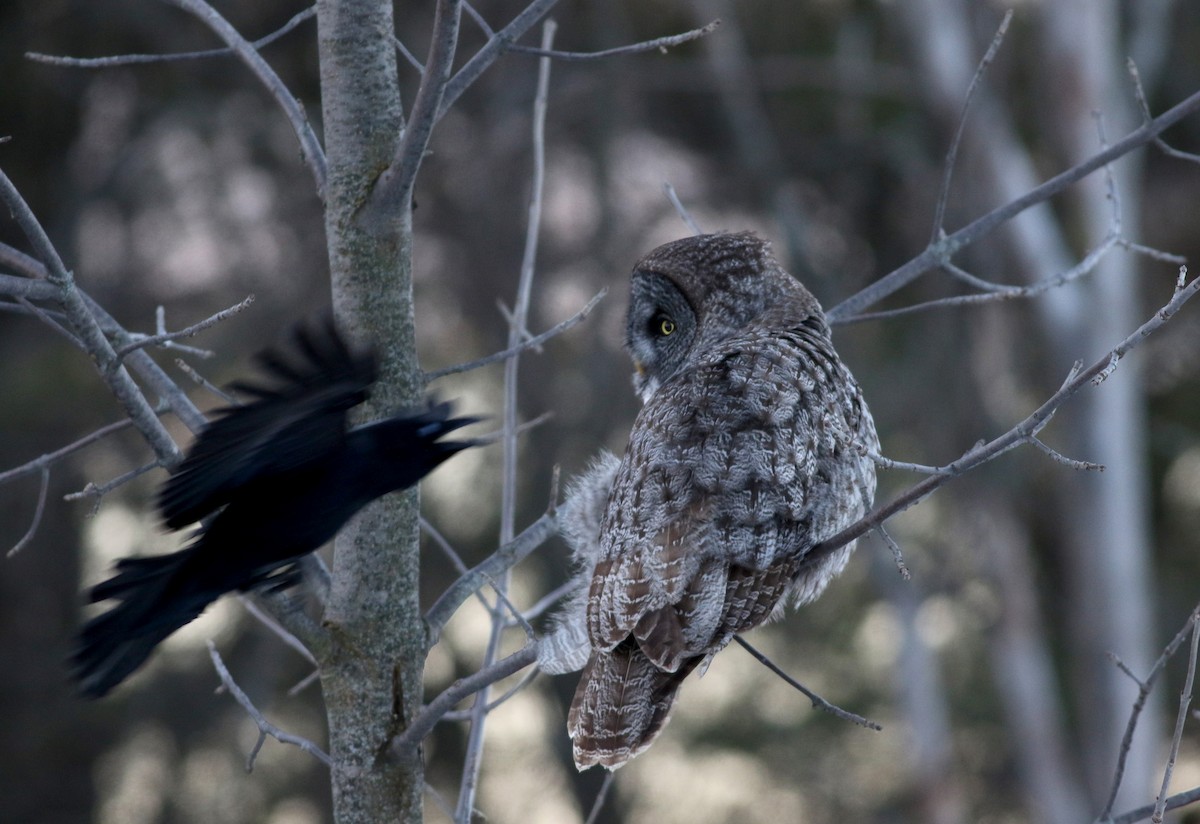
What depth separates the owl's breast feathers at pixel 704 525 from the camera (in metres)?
2.24

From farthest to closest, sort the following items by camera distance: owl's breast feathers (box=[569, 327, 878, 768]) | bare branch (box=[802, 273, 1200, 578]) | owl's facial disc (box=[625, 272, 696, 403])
Answer: owl's facial disc (box=[625, 272, 696, 403]) < owl's breast feathers (box=[569, 327, 878, 768]) < bare branch (box=[802, 273, 1200, 578])

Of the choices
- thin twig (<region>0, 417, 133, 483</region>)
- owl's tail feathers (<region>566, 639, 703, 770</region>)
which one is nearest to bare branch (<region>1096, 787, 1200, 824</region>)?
owl's tail feathers (<region>566, 639, 703, 770</region>)

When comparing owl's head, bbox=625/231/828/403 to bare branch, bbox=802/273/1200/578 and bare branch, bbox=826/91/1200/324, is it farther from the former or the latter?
bare branch, bbox=802/273/1200/578

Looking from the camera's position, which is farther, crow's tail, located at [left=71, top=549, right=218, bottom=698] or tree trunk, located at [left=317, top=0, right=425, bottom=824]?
tree trunk, located at [left=317, top=0, right=425, bottom=824]

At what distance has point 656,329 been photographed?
131 inches

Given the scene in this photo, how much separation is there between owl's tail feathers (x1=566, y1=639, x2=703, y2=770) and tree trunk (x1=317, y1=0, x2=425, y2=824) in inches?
12.9

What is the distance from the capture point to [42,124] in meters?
8.78

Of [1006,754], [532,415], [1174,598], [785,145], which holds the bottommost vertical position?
[1006,754]

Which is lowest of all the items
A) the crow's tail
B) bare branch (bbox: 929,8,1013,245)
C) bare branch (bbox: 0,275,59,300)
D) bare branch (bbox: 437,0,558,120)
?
the crow's tail

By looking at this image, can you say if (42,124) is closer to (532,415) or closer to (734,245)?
(532,415)

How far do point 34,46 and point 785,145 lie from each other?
218 inches

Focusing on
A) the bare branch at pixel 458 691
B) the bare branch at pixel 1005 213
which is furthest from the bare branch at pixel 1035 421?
the bare branch at pixel 1005 213

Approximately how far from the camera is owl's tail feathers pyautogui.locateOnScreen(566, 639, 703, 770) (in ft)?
7.34

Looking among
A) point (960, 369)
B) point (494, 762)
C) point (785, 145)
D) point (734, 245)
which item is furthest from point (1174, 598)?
point (734, 245)
